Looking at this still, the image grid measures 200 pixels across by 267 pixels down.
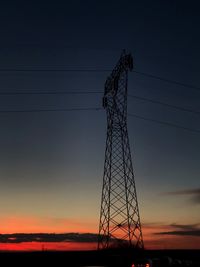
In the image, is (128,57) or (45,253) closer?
(128,57)

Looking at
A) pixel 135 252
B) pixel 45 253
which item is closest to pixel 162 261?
pixel 135 252

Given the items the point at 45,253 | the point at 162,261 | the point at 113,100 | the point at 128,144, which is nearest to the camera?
the point at 162,261

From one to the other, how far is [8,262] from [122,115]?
2610 cm

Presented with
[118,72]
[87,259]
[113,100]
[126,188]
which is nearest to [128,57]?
[118,72]

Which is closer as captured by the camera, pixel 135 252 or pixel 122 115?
pixel 135 252

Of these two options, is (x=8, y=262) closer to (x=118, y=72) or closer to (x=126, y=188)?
(x=126, y=188)

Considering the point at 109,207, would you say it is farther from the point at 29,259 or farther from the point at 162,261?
the point at 29,259

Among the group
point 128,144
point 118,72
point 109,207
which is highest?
point 118,72

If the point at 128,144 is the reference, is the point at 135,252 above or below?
below

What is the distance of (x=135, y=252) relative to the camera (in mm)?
52031

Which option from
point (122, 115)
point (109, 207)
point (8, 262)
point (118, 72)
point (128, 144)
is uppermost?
point (118, 72)

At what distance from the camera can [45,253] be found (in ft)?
241

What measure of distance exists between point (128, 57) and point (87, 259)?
3102 cm

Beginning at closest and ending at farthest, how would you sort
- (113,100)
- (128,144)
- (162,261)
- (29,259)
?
(162,261)
(128,144)
(113,100)
(29,259)
